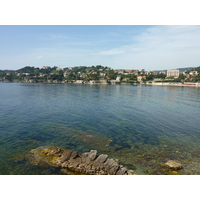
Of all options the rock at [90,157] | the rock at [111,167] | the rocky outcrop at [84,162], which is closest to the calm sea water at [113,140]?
the rocky outcrop at [84,162]

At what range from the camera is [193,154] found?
16.0m

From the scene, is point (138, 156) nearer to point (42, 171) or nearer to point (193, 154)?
point (193, 154)

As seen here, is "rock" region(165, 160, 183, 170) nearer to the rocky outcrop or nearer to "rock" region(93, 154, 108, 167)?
the rocky outcrop

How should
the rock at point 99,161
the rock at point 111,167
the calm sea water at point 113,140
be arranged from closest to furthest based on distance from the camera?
1. the rock at point 111,167
2. the rock at point 99,161
3. the calm sea water at point 113,140

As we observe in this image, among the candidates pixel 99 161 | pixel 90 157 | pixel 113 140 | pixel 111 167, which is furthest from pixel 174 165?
pixel 113 140

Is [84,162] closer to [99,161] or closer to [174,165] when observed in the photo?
[99,161]

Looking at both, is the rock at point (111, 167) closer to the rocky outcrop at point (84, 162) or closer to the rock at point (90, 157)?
the rocky outcrop at point (84, 162)

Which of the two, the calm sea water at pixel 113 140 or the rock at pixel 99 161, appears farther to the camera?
the calm sea water at pixel 113 140

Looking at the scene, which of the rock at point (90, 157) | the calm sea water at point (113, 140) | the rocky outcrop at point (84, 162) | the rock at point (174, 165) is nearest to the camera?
the rocky outcrop at point (84, 162)

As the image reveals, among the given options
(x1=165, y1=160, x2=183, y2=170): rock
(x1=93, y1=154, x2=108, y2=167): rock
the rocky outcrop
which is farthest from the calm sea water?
(x1=93, y1=154, x2=108, y2=167): rock

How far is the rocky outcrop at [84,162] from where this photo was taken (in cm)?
1228

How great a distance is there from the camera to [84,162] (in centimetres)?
1327

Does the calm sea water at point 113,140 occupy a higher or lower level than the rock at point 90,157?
lower

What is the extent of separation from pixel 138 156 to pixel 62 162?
7.25m
